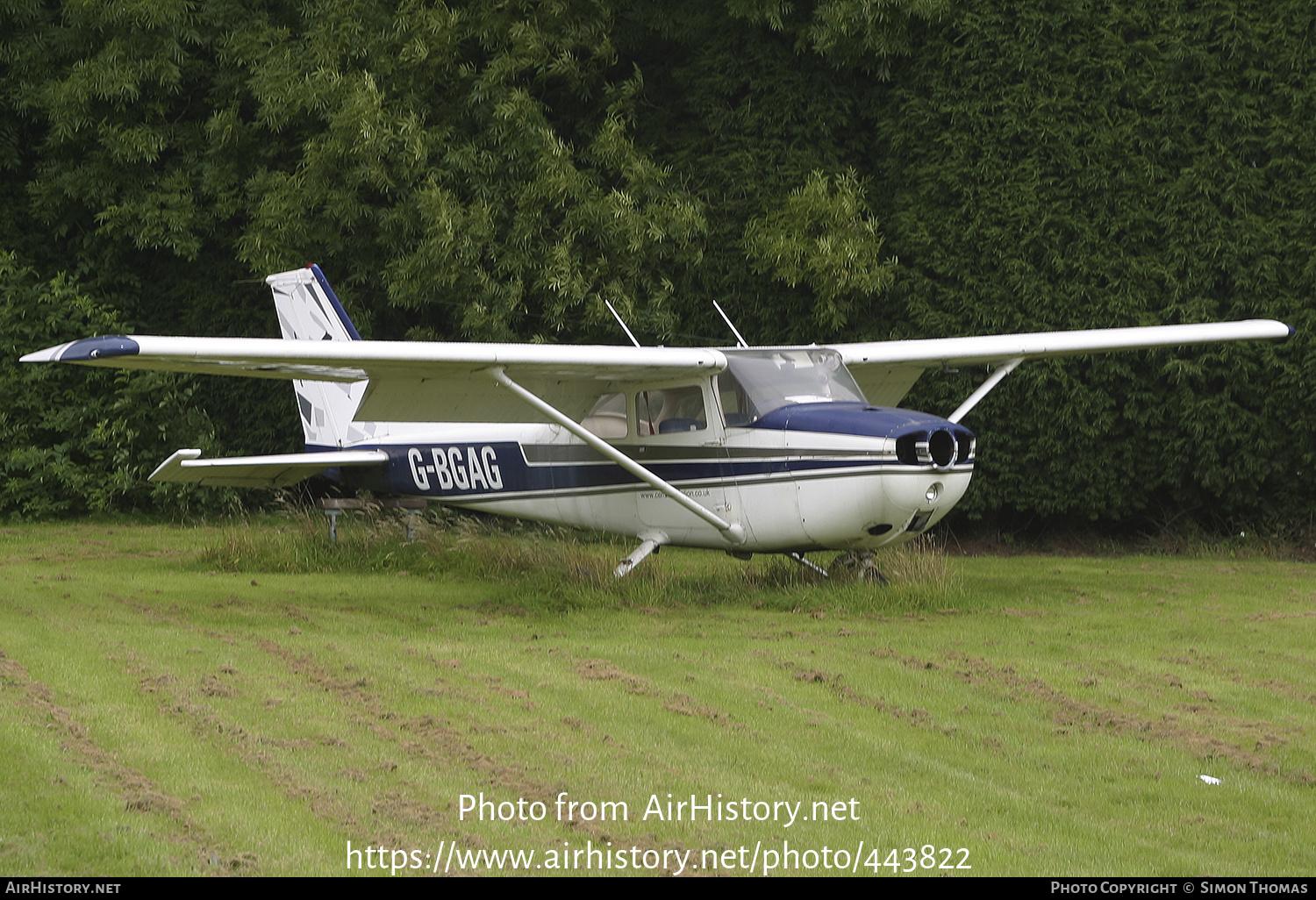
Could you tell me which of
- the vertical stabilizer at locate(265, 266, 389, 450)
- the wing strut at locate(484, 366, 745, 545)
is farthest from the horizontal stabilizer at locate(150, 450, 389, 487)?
the wing strut at locate(484, 366, 745, 545)

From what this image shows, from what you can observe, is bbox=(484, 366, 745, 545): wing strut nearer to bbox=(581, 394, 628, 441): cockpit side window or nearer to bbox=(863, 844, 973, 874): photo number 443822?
bbox=(581, 394, 628, 441): cockpit side window

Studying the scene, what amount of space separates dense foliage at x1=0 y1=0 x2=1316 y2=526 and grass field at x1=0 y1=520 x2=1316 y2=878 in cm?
355

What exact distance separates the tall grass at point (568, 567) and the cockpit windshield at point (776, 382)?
147 cm

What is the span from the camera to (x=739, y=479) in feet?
35.7

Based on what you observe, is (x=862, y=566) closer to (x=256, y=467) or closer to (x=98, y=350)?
(x=256, y=467)

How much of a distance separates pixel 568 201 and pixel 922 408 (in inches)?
199

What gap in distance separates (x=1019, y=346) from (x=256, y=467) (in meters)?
7.37

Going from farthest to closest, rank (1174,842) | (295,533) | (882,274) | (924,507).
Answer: (882,274) < (295,533) < (924,507) < (1174,842)

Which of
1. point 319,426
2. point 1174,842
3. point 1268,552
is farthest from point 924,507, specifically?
point 319,426

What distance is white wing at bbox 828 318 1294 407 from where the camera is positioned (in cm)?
1220

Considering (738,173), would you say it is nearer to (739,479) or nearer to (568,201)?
(568,201)

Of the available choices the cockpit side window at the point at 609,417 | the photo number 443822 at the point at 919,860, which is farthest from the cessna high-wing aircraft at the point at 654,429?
the photo number 443822 at the point at 919,860

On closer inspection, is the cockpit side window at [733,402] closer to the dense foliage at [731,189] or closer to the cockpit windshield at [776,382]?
the cockpit windshield at [776,382]
